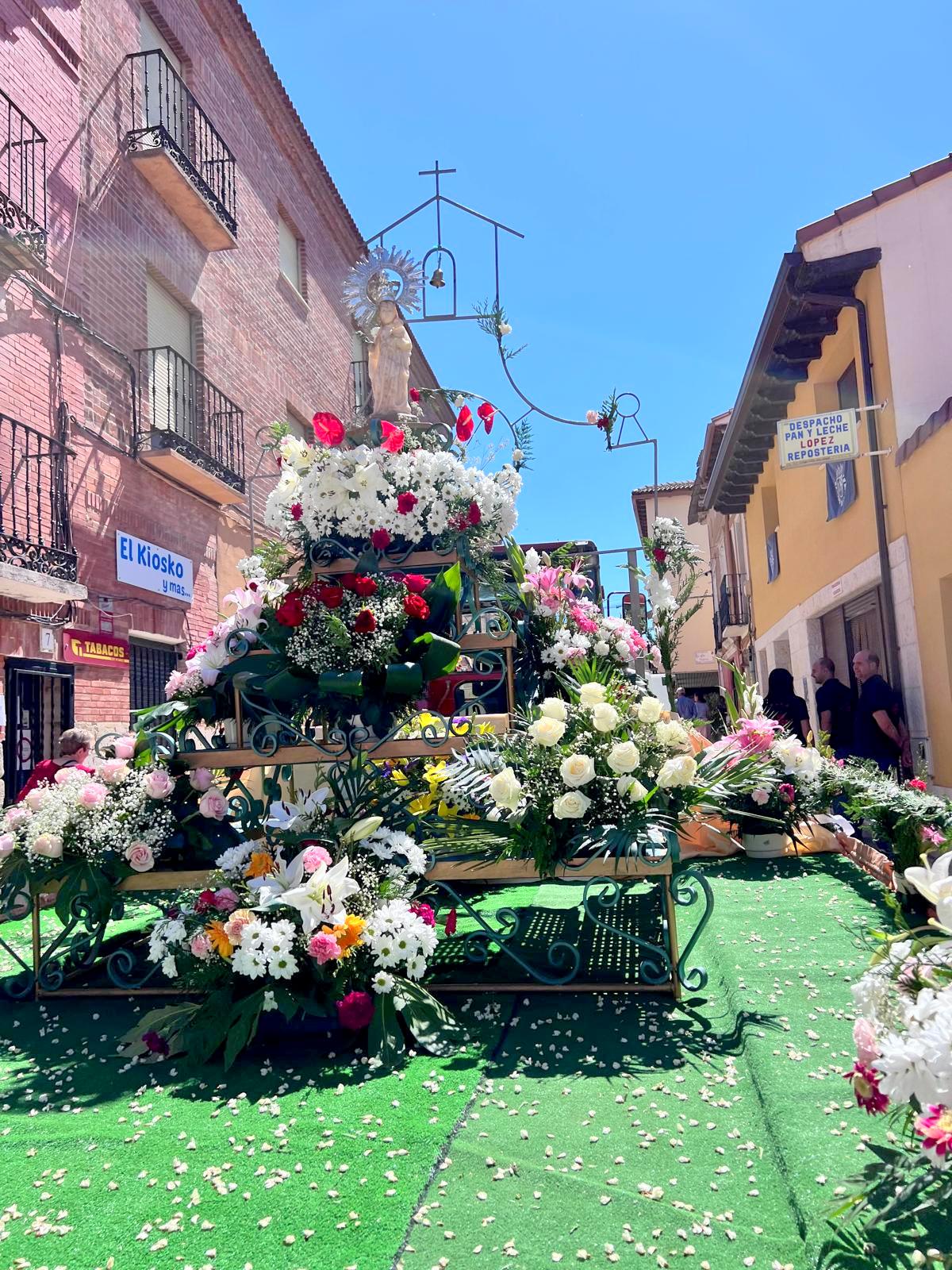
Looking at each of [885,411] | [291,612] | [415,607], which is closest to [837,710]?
[885,411]

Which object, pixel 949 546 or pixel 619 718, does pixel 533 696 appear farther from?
pixel 949 546

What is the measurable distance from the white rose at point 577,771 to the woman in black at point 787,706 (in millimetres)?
4913

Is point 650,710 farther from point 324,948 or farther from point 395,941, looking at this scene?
point 324,948

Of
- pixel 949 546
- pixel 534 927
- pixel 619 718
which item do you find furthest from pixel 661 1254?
pixel 949 546

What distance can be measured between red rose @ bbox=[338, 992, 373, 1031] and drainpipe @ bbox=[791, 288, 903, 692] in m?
7.12

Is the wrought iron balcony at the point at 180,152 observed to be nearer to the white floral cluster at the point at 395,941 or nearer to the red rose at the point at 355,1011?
the white floral cluster at the point at 395,941

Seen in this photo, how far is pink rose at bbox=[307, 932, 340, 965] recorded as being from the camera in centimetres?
307

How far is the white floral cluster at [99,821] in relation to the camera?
12.8ft

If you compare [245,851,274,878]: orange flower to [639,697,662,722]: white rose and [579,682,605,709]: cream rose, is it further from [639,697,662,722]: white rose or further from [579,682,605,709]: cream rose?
[639,697,662,722]: white rose

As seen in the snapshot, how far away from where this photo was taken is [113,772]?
4.11 metres

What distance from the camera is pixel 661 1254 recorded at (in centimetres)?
194

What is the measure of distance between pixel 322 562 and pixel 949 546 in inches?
215

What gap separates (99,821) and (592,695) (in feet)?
6.91

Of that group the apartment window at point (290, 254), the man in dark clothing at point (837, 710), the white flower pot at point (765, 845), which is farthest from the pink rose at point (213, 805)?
the apartment window at point (290, 254)
